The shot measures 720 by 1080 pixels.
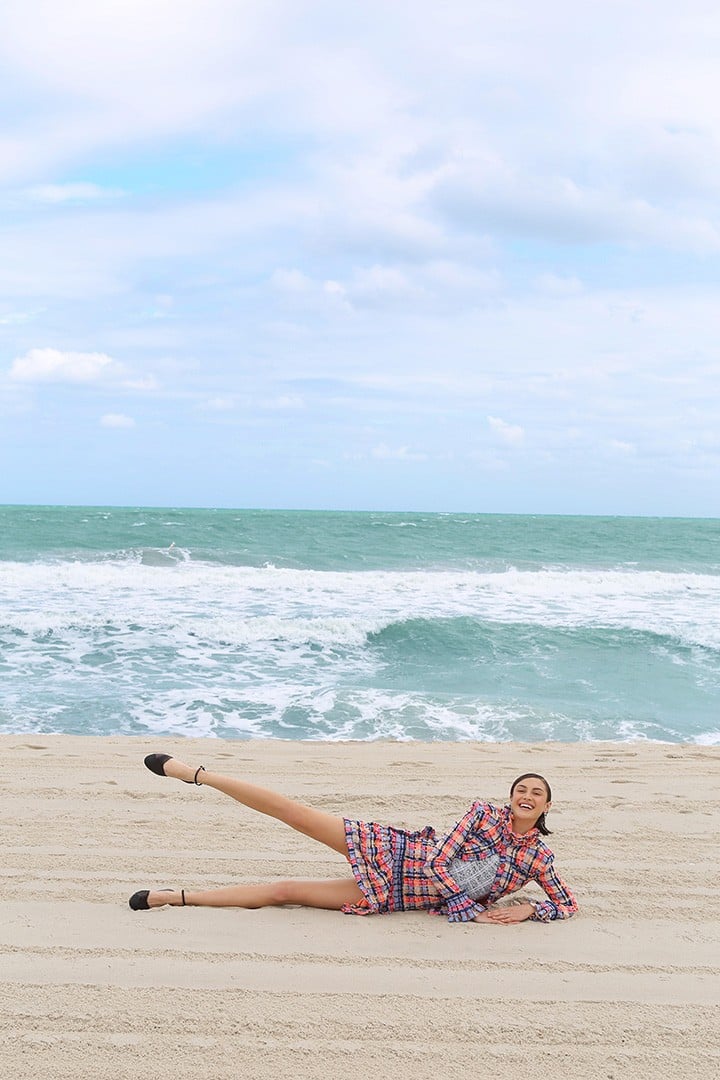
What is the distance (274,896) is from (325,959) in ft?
1.77

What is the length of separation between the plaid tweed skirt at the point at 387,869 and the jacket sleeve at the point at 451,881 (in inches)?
1.4

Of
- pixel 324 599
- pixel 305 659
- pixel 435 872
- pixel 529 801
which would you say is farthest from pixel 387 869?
pixel 324 599

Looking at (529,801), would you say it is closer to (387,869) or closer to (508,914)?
(508,914)

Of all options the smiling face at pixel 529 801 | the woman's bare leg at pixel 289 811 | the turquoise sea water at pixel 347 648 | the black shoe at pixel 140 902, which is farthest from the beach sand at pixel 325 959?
the turquoise sea water at pixel 347 648

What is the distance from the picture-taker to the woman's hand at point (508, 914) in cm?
387

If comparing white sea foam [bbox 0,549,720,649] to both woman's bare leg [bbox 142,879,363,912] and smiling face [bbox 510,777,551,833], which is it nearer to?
woman's bare leg [bbox 142,879,363,912]

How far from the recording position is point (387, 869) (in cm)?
396

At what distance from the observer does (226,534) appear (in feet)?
107

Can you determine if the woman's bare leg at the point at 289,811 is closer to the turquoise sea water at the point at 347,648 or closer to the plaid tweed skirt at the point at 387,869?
the plaid tweed skirt at the point at 387,869

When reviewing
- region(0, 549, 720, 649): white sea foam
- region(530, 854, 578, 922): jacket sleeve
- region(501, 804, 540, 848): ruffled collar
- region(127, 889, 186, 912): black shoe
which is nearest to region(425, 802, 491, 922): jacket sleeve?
region(501, 804, 540, 848): ruffled collar

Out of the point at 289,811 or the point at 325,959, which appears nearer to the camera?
the point at 325,959

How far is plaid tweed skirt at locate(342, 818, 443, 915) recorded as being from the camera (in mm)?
3934

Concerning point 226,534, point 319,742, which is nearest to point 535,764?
point 319,742

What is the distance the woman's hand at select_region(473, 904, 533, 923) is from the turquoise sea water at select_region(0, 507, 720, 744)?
4723 millimetres
